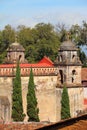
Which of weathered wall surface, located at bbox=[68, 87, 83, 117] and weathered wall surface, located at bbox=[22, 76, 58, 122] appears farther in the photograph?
weathered wall surface, located at bbox=[68, 87, 83, 117]

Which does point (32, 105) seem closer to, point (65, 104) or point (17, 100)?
point (17, 100)

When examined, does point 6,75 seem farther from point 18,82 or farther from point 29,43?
point 29,43

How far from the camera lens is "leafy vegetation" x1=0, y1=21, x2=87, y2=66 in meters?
70.1

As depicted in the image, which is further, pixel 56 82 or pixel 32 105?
pixel 56 82

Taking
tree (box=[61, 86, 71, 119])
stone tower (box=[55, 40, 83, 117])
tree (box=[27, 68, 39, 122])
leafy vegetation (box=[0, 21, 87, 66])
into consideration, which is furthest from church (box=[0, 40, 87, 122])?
leafy vegetation (box=[0, 21, 87, 66])

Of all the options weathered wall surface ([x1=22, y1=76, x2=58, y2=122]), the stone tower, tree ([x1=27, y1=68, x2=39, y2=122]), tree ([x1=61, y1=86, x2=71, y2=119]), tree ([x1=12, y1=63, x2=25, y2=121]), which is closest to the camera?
tree ([x1=12, y1=63, x2=25, y2=121])

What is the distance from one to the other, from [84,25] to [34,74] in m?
41.7

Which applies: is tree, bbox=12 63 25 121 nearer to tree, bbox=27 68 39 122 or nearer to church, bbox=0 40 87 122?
tree, bbox=27 68 39 122

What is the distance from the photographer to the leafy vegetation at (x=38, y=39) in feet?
230

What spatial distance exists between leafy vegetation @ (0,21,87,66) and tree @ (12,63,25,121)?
26229 millimetres

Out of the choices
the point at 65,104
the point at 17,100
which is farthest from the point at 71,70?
the point at 17,100

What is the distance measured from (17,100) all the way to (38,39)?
34093mm

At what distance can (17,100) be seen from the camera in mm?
39969

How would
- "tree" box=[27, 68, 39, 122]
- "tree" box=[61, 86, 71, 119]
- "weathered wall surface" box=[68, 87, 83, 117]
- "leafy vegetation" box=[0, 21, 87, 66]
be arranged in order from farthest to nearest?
"leafy vegetation" box=[0, 21, 87, 66] < "weathered wall surface" box=[68, 87, 83, 117] < "tree" box=[61, 86, 71, 119] < "tree" box=[27, 68, 39, 122]
